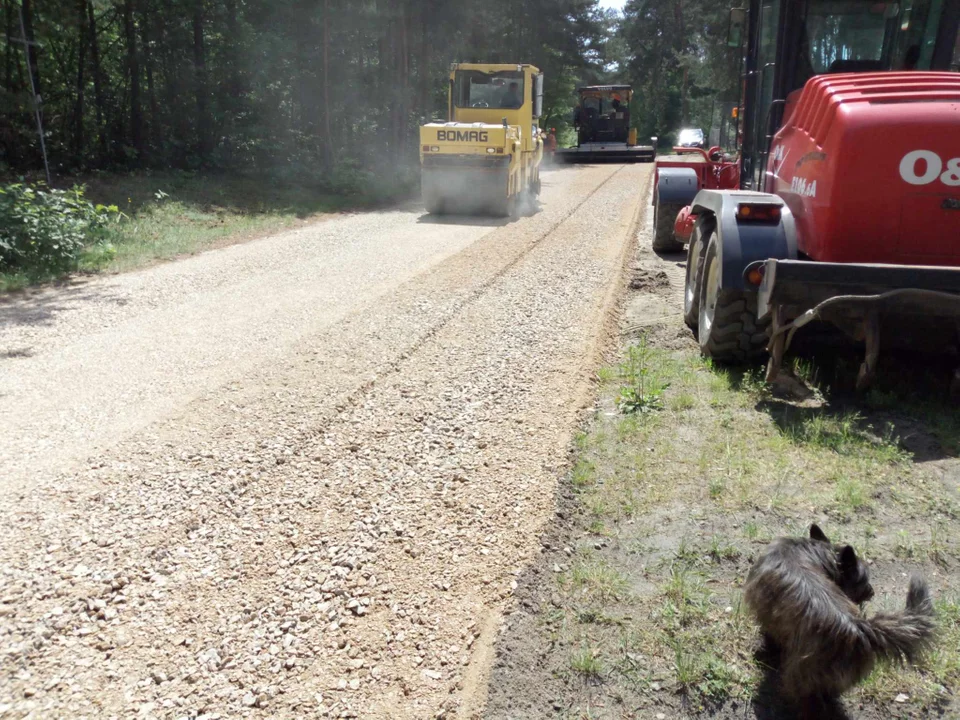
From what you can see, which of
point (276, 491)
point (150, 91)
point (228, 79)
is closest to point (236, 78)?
point (228, 79)

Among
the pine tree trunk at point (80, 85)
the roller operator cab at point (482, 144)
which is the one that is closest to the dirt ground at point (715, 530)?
the roller operator cab at point (482, 144)

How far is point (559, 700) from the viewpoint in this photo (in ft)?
8.50

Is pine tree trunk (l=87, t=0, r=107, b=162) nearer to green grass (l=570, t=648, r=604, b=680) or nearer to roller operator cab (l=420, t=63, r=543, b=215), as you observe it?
roller operator cab (l=420, t=63, r=543, b=215)

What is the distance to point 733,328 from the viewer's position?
537cm

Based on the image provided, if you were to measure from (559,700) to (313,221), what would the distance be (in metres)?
14.3

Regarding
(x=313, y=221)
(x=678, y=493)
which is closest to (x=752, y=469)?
(x=678, y=493)

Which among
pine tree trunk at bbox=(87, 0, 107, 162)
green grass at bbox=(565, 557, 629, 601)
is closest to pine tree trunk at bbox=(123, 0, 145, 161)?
pine tree trunk at bbox=(87, 0, 107, 162)

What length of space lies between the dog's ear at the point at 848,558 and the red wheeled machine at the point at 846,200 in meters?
2.09

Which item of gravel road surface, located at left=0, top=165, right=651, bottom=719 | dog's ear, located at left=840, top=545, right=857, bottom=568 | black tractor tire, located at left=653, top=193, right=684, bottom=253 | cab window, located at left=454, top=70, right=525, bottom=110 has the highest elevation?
cab window, located at left=454, top=70, right=525, bottom=110

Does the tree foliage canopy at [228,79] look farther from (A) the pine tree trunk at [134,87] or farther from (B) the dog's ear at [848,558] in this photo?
(B) the dog's ear at [848,558]

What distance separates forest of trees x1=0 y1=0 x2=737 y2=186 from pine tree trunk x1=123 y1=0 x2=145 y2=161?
45mm

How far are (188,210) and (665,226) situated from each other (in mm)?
9652

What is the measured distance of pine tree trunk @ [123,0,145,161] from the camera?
18688mm

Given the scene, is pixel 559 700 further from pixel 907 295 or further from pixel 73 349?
→ pixel 73 349
